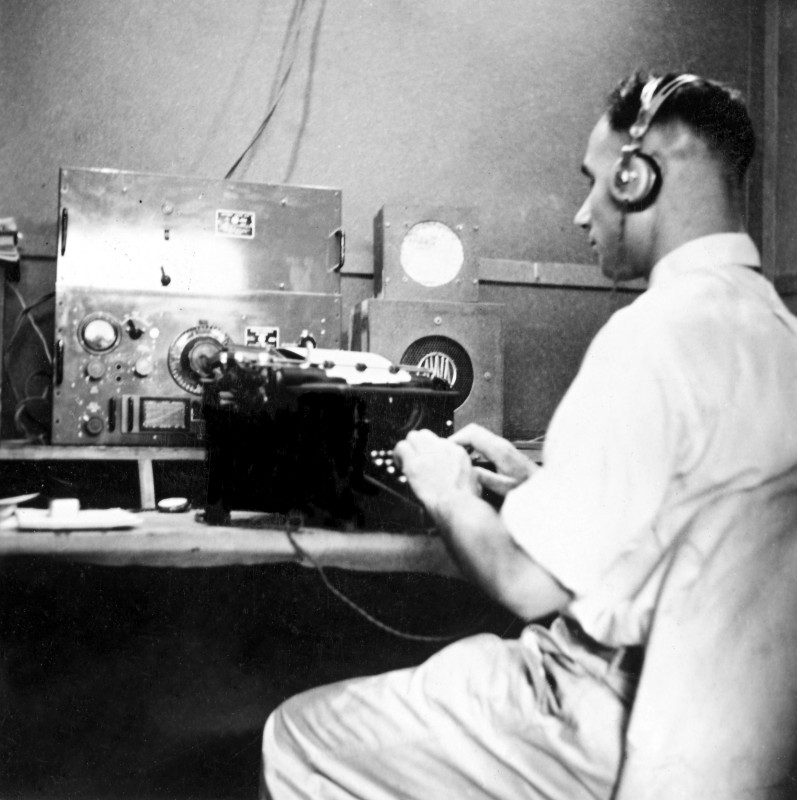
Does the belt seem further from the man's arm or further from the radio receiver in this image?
the radio receiver

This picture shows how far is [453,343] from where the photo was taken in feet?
5.68

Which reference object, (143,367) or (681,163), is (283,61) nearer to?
(143,367)

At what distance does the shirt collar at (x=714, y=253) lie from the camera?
96 centimetres

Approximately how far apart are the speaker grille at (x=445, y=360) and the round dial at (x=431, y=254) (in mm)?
144

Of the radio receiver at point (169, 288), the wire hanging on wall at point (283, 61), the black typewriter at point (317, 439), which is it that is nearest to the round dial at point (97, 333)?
the radio receiver at point (169, 288)

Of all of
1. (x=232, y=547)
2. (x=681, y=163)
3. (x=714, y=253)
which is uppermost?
(x=681, y=163)

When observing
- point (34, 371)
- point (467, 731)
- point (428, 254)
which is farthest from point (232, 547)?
point (34, 371)

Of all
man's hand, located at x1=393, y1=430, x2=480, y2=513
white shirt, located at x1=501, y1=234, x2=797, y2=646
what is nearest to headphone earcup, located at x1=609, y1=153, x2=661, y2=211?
white shirt, located at x1=501, y1=234, x2=797, y2=646

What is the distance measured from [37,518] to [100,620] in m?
0.86

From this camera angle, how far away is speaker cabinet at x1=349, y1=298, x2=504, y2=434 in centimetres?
170

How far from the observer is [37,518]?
1170 mm

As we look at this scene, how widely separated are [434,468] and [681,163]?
0.50 meters

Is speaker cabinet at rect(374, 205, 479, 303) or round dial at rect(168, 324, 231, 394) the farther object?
speaker cabinet at rect(374, 205, 479, 303)

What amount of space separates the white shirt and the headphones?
197 millimetres
